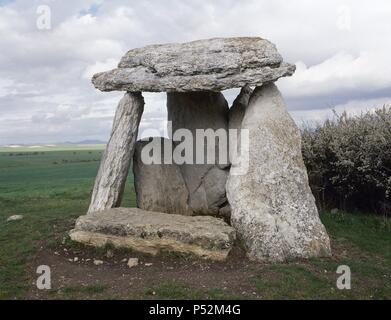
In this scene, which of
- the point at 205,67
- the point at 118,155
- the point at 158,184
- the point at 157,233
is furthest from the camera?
the point at 158,184

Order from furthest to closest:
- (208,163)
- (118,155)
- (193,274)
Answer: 1. (208,163)
2. (118,155)
3. (193,274)

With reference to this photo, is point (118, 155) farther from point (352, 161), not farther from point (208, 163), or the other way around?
point (352, 161)

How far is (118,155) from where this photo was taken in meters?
12.9

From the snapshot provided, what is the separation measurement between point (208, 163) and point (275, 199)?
357 centimetres

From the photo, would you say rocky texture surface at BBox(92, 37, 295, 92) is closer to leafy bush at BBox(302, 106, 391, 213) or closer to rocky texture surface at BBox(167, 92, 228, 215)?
rocky texture surface at BBox(167, 92, 228, 215)

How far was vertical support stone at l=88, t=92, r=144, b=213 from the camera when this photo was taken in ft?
42.2

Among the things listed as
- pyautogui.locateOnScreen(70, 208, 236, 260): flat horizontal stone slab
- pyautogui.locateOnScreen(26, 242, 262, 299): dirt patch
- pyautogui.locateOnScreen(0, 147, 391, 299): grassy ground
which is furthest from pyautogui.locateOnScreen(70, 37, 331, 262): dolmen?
pyautogui.locateOnScreen(0, 147, 391, 299): grassy ground

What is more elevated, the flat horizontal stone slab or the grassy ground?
the flat horizontal stone slab

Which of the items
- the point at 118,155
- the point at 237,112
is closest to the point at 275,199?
the point at 237,112

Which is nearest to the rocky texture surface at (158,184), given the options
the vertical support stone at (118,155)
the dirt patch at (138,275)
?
the vertical support stone at (118,155)

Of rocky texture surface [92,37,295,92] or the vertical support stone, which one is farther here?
the vertical support stone

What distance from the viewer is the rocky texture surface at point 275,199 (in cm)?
1062

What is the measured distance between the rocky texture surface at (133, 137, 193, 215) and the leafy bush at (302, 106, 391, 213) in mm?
4973
